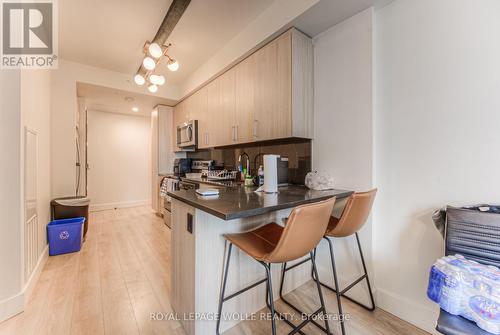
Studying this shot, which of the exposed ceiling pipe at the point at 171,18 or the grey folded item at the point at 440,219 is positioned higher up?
the exposed ceiling pipe at the point at 171,18

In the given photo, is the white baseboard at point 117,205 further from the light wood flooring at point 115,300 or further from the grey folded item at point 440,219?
the grey folded item at point 440,219

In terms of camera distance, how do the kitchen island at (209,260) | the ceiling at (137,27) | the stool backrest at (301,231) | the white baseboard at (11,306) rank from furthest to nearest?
the ceiling at (137,27)
the white baseboard at (11,306)
the kitchen island at (209,260)
the stool backrest at (301,231)

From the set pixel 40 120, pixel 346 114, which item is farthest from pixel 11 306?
pixel 346 114

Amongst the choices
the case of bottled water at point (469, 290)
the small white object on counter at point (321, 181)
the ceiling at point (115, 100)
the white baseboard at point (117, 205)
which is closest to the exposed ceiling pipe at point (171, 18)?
the ceiling at point (115, 100)

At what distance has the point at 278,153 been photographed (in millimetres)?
2477

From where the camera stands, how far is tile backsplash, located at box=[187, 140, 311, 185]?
2.18 meters

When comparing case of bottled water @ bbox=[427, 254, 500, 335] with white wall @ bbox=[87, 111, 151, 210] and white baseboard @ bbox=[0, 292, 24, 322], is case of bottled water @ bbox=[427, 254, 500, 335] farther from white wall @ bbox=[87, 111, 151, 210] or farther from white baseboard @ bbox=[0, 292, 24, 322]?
white wall @ bbox=[87, 111, 151, 210]

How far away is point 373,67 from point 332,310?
1.99 metres

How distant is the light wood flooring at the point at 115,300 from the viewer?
141 cm

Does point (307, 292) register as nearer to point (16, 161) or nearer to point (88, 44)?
point (16, 161)

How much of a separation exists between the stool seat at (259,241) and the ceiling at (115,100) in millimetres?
3481

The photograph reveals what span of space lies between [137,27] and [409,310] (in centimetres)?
367

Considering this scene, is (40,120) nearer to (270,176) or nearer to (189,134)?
(189,134)

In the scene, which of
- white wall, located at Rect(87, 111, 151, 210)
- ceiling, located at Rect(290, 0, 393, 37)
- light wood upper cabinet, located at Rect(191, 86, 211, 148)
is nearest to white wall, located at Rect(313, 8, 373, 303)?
ceiling, located at Rect(290, 0, 393, 37)
